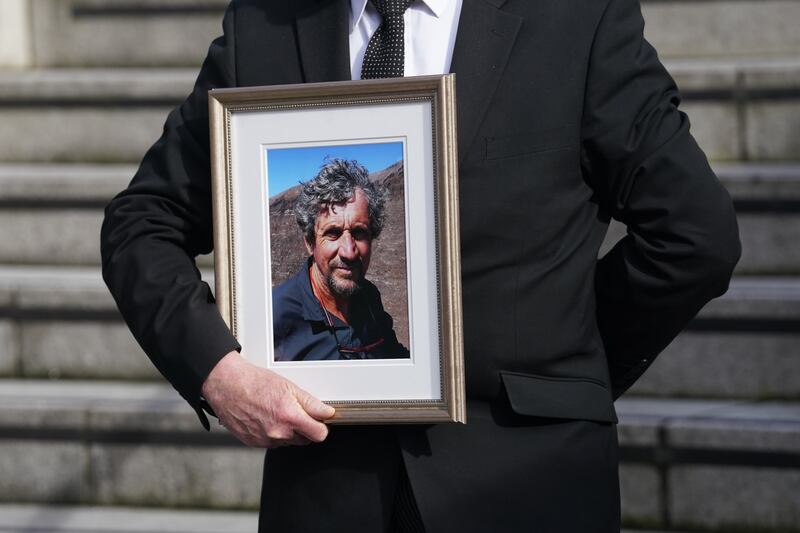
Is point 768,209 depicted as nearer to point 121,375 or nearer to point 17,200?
point 121,375

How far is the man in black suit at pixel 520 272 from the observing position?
1.84 metres

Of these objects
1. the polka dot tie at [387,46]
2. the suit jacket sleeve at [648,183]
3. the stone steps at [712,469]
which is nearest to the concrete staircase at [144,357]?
the stone steps at [712,469]

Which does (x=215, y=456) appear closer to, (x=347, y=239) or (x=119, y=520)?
(x=119, y=520)

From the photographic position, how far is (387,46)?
6.14ft

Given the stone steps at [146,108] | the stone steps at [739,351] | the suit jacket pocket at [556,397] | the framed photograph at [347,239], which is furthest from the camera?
the stone steps at [146,108]

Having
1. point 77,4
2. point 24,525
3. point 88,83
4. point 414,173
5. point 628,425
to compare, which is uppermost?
point 77,4

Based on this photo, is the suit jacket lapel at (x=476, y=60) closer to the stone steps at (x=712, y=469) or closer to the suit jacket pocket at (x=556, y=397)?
the suit jacket pocket at (x=556, y=397)

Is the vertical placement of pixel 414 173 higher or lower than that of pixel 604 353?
higher

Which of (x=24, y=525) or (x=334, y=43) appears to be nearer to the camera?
(x=334, y=43)

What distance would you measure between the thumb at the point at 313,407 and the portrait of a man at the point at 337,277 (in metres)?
0.06

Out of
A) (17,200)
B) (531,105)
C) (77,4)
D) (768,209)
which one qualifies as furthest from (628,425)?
(77,4)

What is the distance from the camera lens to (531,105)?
1.86 m

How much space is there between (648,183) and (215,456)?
224 centimetres

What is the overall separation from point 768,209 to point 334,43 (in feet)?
7.64
